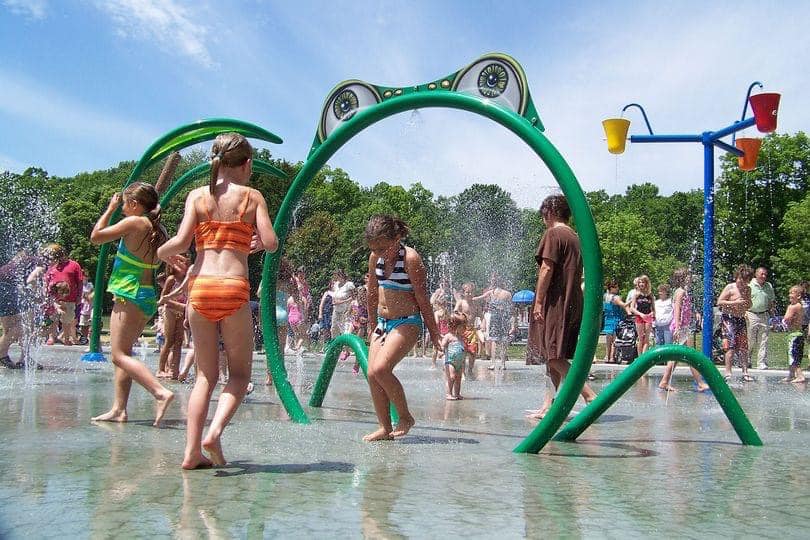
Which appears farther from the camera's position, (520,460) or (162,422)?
(162,422)

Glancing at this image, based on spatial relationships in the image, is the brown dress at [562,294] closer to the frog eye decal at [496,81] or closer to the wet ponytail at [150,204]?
the frog eye decal at [496,81]

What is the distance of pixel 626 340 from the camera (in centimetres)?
1548

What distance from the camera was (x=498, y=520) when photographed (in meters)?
3.33

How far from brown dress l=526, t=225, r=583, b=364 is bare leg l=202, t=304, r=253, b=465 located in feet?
8.56

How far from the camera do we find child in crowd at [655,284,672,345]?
12555 mm

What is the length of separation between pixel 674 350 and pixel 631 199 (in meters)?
91.2

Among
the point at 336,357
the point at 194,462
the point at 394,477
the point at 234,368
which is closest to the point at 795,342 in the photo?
the point at 336,357

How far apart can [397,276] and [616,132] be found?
7.78m

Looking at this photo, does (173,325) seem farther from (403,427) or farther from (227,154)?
Answer: (227,154)

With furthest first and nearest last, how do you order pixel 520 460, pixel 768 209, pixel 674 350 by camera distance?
pixel 768 209 < pixel 674 350 < pixel 520 460

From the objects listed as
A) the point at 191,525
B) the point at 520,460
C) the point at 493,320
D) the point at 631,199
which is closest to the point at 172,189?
the point at 520,460

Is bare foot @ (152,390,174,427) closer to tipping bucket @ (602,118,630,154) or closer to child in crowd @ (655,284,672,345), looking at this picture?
tipping bucket @ (602,118,630,154)

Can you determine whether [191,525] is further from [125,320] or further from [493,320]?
[493,320]

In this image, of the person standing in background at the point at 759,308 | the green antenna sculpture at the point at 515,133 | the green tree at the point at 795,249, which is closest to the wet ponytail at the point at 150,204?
the green antenna sculpture at the point at 515,133
